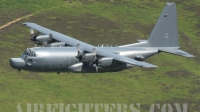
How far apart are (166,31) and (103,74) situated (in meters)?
16.5

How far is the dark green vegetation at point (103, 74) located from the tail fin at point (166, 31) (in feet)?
25.6

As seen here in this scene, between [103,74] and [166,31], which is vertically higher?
[166,31]

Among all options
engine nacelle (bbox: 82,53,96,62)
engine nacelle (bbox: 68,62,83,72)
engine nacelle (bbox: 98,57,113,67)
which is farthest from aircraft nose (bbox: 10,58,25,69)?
engine nacelle (bbox: 98,57,113,67)

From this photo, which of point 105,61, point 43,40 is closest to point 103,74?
point 43,40

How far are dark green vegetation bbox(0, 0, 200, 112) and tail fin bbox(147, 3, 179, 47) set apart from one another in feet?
25.6

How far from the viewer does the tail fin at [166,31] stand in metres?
77.4

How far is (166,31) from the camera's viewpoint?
255 ft

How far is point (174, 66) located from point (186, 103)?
6354 millimetres

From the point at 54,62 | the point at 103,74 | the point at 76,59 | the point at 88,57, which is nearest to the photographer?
the point at 88,57

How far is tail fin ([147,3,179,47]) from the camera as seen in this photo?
77375 mm

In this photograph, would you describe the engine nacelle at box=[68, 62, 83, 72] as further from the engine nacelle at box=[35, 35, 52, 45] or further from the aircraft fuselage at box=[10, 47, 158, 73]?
the engine nacelle at box=[35, 35, 52, 45]

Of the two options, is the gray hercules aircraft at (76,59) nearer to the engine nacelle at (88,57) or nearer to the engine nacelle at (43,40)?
the engine nacelle at (88,57)

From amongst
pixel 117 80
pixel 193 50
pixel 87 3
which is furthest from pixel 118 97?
pixel 87 3

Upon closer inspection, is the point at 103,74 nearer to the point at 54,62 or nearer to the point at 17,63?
the point at 54,62
